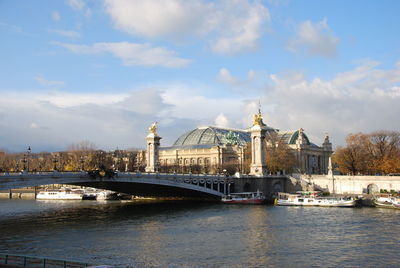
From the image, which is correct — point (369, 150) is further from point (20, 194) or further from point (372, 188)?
point (20, 194)

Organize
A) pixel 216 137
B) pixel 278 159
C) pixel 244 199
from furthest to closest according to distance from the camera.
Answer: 1. pixel 216 137
2. pixel 278 159
3. pixel 244 199

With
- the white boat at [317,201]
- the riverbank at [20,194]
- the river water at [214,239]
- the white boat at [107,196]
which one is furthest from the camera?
the riverbank at [20,194]

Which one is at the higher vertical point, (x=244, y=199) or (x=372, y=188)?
(x=372, y=188)

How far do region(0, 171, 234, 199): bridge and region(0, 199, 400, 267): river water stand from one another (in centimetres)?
442

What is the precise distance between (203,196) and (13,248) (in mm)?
48917

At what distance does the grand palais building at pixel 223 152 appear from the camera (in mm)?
124438

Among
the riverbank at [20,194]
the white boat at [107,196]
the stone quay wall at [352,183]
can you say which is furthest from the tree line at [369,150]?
the riverbank at [20,194]

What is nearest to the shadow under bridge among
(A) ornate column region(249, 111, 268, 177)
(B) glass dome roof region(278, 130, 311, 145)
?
(A) ornate column region(249, 111, 268, 177)

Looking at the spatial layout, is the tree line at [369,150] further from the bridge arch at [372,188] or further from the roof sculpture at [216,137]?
A: the roof sculpture at [216,137]

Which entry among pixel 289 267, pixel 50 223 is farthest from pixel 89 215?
pixel 289 267

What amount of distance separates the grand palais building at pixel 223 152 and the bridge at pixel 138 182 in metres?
35.9

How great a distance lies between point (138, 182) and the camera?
196 ft

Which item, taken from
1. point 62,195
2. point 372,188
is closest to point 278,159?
point 372,188

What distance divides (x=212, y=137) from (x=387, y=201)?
89.2m
